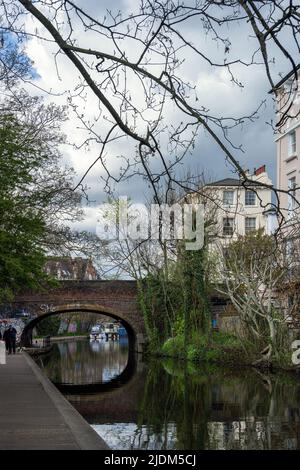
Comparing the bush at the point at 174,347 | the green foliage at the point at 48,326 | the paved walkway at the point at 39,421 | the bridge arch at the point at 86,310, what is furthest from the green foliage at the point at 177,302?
the green foliage at the point at 48,326

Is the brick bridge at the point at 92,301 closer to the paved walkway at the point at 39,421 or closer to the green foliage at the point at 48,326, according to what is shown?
the green foliage at the point at 48,326

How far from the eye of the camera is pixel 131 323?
1965 inches

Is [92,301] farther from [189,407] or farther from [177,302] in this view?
[189,407]

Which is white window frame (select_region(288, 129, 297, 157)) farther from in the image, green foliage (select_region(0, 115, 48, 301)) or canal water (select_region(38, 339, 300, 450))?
green foliage (select_region(0, 115, 48, 301))

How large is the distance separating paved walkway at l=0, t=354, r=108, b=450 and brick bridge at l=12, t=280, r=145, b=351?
2875 cm

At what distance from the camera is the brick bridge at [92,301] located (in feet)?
159

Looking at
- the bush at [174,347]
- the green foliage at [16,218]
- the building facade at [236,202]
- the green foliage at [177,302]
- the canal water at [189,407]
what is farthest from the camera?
the bush at [174,347]

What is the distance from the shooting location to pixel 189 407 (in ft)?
66.7

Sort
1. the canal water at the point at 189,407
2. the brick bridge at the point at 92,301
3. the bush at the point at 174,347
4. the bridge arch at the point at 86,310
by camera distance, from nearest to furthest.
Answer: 1. the canal water at the point at 189,407
2. the bush at the point at 174,347
3. the brick bridge at the point at 92,301
4. the bridge arch at the point at 86,310

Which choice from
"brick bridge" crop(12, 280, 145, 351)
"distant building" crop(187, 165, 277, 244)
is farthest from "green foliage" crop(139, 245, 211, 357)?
"distant building" crop(187, 165, 277, 244)

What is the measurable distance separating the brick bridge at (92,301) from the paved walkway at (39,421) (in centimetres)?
2875

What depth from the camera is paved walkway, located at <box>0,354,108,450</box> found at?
32.9 feet
